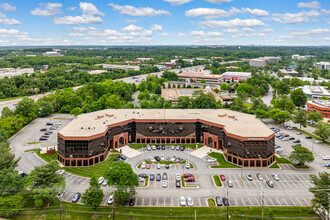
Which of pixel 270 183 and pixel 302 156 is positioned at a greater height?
pixel 302 156

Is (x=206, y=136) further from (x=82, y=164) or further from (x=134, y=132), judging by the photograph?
(x=82, y=164)

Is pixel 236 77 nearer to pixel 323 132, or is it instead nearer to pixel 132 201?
pixel 323 132

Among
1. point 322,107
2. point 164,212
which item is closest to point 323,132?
point 322,107

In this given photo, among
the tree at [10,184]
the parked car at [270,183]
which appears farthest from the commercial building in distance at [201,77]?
the tree at [10,184]

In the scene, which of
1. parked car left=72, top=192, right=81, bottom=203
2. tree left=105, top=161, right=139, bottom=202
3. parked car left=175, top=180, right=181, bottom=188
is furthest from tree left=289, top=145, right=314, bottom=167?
parked car left=72, top=192, right=81, bottom=203

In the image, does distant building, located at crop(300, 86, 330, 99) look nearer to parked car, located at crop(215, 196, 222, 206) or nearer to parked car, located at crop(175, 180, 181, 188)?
parked car, located at crop(175, 180, 181, 188)

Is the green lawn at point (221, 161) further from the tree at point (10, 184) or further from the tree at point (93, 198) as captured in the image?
the tree at point (10, 184)

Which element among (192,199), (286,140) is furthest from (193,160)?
(286,140)
